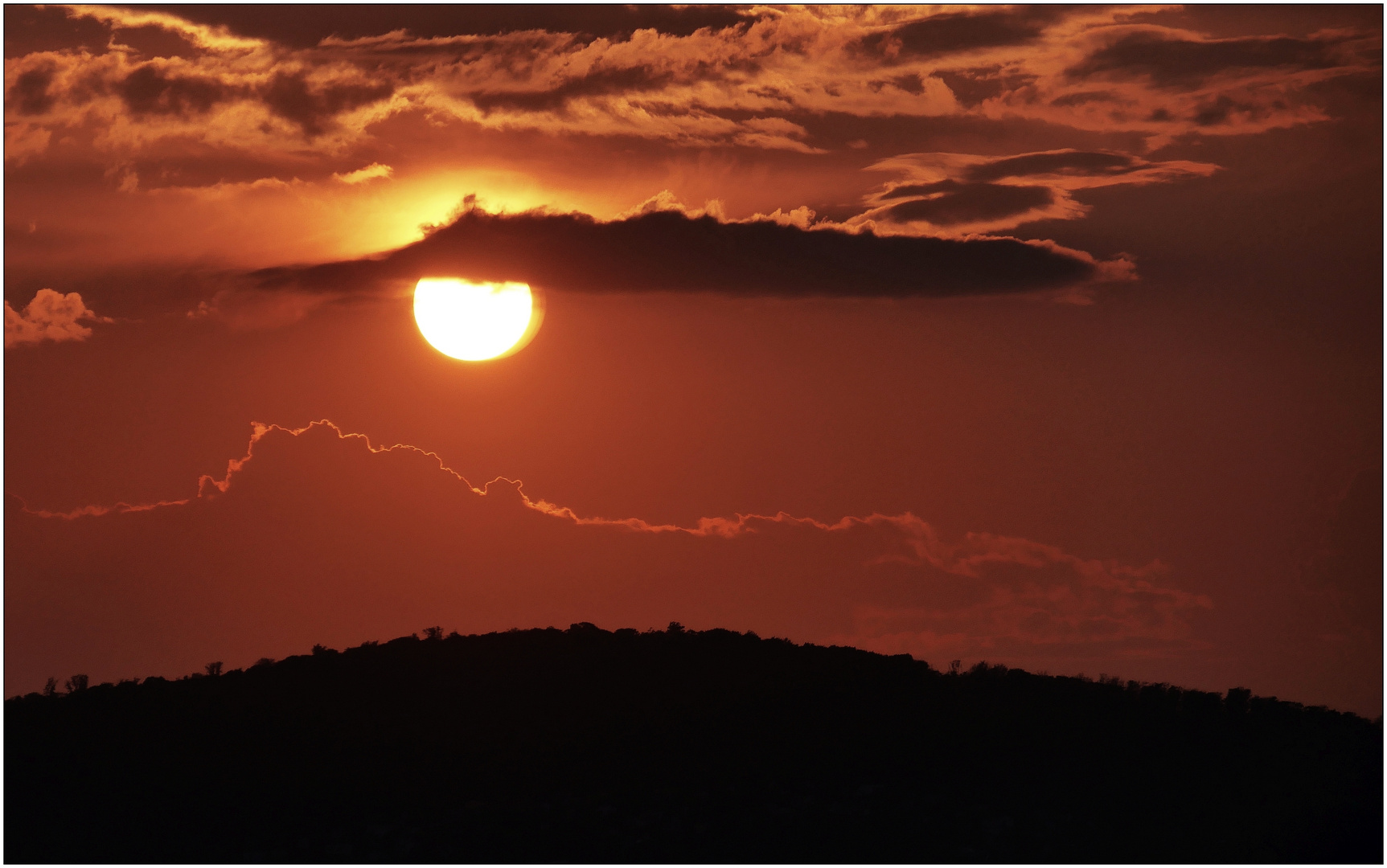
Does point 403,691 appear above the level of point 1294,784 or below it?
above

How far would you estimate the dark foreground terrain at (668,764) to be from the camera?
4800 cm

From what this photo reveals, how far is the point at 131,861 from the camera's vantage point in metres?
48.0

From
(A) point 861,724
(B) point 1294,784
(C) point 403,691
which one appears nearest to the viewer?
(B) point 1294,784

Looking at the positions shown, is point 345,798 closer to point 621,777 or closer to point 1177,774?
point 621,777

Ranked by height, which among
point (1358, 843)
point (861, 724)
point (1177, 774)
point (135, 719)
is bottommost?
point (1358, 843)

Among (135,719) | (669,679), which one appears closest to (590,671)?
(669,679)

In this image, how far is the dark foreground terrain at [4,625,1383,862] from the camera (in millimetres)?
48000

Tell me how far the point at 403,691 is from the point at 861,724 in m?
17.5

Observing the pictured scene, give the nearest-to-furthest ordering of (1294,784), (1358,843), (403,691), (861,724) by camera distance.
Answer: (1358,843) < (1294,784) < (861,724) < (403,691)

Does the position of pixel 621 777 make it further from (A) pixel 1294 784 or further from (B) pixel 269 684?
(A) pixel 1294 784

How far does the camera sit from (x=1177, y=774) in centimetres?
5106

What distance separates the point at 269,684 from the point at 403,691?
232 inches

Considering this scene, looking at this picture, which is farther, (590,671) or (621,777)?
(590,671)

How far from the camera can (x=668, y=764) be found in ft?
174
